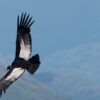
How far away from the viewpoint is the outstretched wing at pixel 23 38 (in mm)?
17578

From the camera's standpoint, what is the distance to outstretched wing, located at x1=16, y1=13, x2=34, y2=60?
1758cm

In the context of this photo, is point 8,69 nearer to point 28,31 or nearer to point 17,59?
point 17,59

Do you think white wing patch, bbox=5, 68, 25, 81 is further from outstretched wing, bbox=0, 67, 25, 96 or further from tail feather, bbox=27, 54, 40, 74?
tail feather, bbox=27, 54, 40, 74

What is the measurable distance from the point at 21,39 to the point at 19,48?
0.89 ft

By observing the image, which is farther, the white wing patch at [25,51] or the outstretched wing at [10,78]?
the white wing patch at [25,51]

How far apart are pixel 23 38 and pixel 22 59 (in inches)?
46.0

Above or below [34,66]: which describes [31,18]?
above

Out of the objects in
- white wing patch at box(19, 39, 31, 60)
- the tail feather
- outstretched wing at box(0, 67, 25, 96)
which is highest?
white wing patch at box(19, 39, 31, 60)

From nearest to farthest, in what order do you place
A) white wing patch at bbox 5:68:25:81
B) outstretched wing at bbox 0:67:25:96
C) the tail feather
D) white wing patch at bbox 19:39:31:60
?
outstretched wing at bbox 0:67:25:96, white wing patch at bbox 5:68:25:81, the tail feather, white wing patch at bbox 19:39:31:60

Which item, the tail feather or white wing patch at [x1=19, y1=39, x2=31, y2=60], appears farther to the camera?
white wing patch at [x1=19, y1=39, x2=31, y2=60]

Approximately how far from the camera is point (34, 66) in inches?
661

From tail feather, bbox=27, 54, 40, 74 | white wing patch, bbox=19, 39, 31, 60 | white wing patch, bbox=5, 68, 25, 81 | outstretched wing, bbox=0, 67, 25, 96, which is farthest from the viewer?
white wing patch, bbox=19, 39, 31, 60

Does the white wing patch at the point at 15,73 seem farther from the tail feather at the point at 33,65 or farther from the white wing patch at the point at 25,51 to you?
the white wing patch at the point at 25,51

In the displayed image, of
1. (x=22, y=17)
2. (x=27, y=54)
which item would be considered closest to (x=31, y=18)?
(x=22, y=17)
